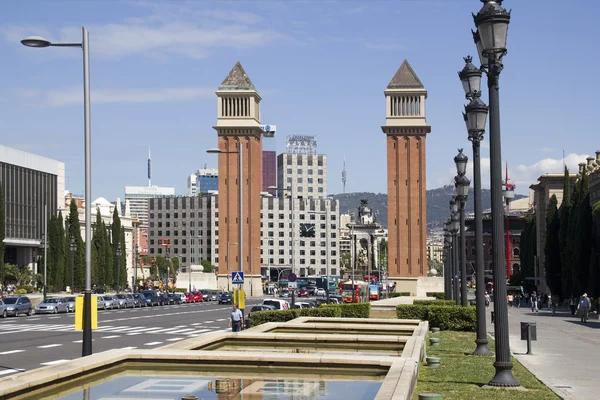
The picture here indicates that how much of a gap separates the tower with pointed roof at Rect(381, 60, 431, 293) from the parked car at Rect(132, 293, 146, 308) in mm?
40243

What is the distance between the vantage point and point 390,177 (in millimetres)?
116500

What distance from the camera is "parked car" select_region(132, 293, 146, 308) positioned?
79.8 metres

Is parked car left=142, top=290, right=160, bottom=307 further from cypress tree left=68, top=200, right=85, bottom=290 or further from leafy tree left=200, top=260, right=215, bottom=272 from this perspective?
leafy tree left=200, top=260, right=215, bottom=272

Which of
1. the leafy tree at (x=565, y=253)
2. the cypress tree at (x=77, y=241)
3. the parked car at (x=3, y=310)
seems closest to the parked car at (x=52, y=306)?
the parked car at (x=3, y=310)

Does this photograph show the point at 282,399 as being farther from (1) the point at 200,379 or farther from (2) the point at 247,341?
(2) the point at 247,341

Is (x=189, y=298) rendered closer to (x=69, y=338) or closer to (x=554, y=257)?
(x=554, y=257)

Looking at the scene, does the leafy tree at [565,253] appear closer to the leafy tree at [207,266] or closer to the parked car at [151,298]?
the parked car at [151,298]

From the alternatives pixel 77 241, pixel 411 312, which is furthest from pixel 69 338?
pixel 77 241

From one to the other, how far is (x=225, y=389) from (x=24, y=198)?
105 meters

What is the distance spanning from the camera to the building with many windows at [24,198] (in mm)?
108125

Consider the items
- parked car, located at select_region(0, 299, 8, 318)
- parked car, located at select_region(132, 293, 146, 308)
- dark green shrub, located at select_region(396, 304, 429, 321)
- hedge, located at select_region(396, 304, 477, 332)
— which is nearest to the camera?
hedge, located at select_region(396, 304, 477, 332)

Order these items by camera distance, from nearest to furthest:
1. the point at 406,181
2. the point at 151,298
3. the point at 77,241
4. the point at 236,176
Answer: the point at 151,298, the point at 77,241, the point at 406,181, the point at 236,176

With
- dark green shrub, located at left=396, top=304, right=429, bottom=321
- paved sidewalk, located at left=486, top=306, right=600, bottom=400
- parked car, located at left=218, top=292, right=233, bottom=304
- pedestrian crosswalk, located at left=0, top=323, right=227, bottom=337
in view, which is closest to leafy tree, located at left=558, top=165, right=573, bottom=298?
parked car, located at left=218, top=292, right=233, bottom=304

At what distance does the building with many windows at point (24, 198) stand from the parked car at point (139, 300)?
30.5 m
